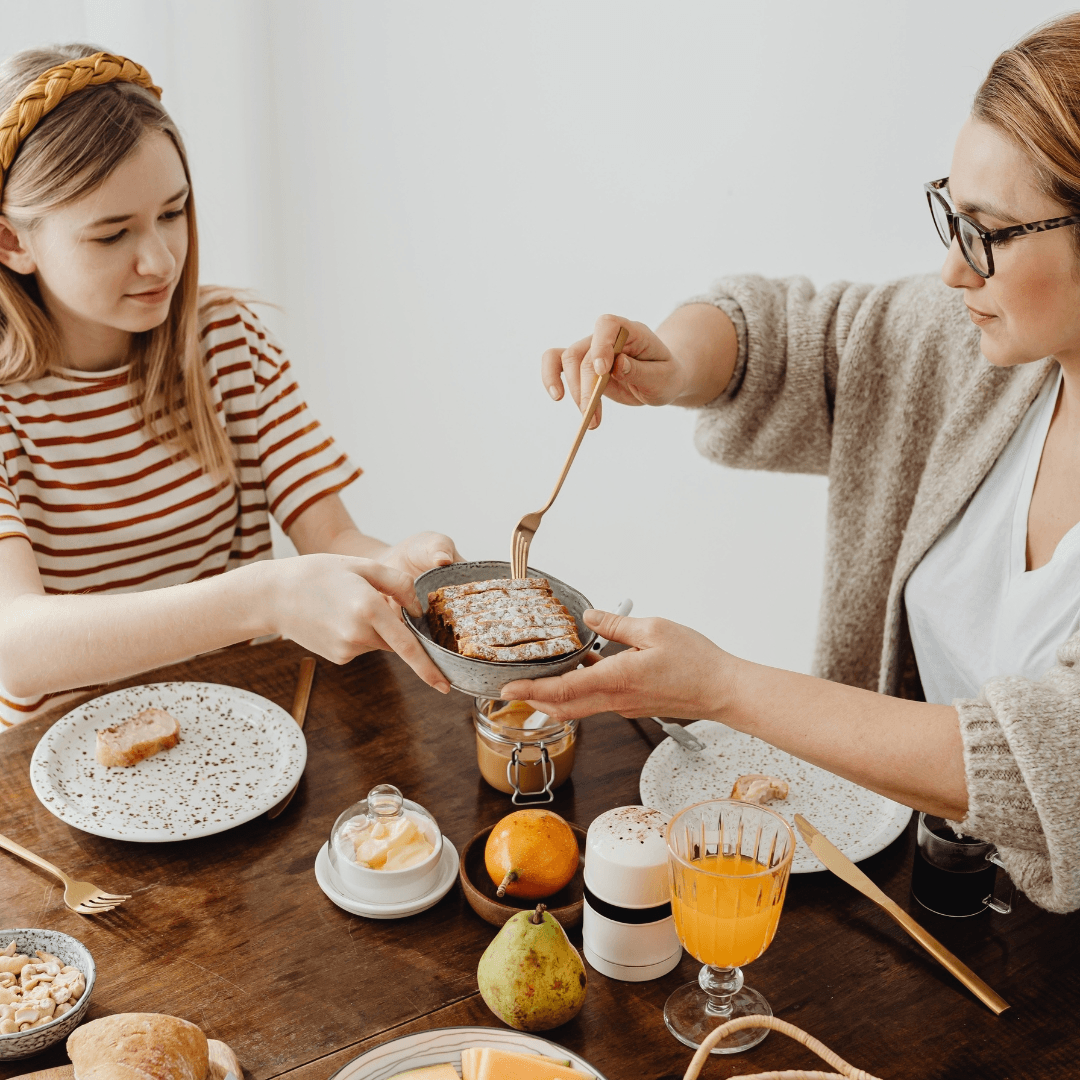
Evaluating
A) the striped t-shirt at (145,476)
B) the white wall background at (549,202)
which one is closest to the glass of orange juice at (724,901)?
the striped t-shirt at (145,476)

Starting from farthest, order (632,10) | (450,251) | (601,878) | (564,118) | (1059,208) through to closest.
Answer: (450,251) → (564,118) → (632,10) → (1059,208) → (601,878)

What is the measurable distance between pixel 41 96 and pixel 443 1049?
144 cm

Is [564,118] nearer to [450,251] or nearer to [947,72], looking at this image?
[450,251]

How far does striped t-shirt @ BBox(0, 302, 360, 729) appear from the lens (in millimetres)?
1810

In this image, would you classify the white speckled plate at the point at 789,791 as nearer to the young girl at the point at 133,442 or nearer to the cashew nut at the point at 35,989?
the young girl at the point at 133,442

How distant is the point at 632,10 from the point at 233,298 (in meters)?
1.47

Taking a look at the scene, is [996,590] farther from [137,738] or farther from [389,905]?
[137,738]

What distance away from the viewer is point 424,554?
1.58m

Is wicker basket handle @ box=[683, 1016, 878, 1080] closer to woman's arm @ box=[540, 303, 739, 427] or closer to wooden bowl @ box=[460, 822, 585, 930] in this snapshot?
wooden bowl @ box=[460, 822, 585, 930]

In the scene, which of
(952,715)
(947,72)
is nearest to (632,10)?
(947,72)

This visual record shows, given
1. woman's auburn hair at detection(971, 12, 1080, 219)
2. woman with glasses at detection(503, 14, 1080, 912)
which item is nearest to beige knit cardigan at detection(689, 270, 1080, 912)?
woman with glasses at detection(503, 14, 1080, 912)

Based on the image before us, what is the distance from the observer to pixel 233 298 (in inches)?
81.3

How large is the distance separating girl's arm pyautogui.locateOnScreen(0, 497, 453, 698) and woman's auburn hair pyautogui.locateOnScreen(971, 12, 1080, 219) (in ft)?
2.94

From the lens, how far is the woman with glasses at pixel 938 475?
3.76ft
